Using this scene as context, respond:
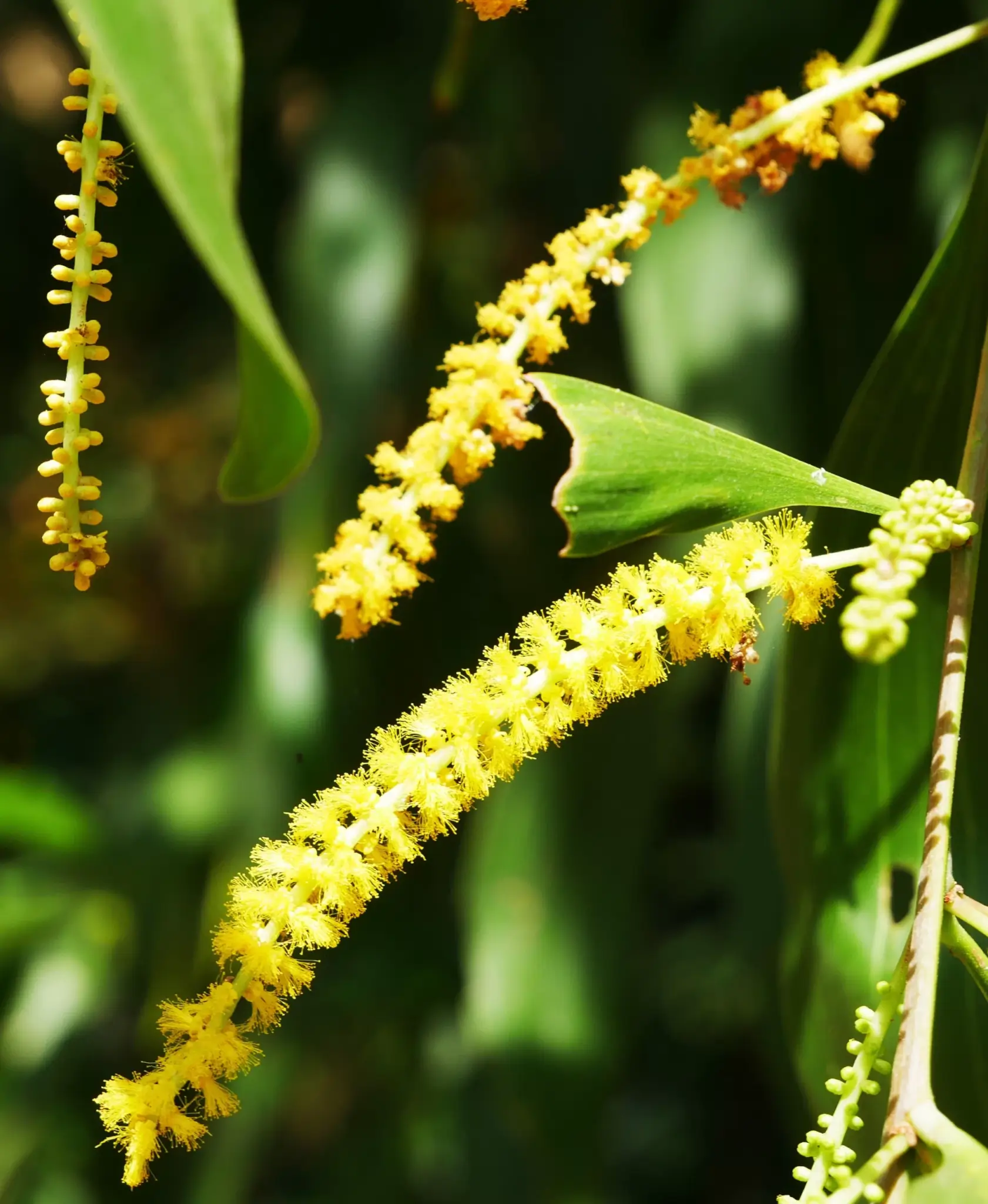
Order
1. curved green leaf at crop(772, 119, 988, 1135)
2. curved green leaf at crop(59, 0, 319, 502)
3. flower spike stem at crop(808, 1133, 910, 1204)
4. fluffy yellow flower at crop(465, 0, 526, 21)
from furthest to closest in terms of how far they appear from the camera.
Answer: curved green leaf at crop(772, 119, 988, 1135) < fluffy yellow flower at crop(465, 0, 526, 21) < flower spike stem at crop(808, 1133, 910, 1204) < curved green leaf at crop(59, 0, 319, 502)

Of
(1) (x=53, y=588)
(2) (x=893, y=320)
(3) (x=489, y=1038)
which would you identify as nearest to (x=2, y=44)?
(1) (x=53, y=588)

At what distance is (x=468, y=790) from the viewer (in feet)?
2.10

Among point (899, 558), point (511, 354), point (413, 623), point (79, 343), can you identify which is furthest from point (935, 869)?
point (413, 623)

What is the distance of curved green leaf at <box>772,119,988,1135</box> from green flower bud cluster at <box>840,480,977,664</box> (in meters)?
0.19

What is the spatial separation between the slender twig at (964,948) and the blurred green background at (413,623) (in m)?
0.48

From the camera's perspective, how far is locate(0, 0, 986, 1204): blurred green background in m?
1.22

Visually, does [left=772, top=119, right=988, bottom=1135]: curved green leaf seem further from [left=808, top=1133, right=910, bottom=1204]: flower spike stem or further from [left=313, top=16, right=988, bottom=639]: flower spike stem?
[left=808, top=1133, right=910, bottom=1204]: flower spike stem

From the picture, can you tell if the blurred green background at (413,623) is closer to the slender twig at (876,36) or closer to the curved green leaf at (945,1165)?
the slender twig at (876,36)

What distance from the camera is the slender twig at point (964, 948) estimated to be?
623 millimetres

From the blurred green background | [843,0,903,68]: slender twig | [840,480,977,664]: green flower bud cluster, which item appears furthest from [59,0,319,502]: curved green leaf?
the blurred green background

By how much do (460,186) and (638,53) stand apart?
540 mm

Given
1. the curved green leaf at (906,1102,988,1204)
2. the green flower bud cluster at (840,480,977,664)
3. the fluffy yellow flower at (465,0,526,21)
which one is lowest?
the curved green leaf at (906,1102,988,1204)

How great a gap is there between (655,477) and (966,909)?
0.89 feet

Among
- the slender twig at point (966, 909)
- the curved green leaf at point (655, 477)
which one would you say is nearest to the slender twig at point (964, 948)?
the slender twig at point (966, 909)
